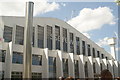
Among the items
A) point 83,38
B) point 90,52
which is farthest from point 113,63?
point 83,38

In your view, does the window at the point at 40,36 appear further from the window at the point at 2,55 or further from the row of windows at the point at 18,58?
the window at the point at 2,55

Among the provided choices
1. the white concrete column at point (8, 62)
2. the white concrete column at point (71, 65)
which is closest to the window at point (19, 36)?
the white concrete column at point (8, 62)

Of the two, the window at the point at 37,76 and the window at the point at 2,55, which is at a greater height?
the window at the point at 2,55

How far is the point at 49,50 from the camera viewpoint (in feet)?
77.5

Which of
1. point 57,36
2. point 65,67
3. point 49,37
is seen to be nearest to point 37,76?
point 65,67

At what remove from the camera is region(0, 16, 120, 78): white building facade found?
65.2ft

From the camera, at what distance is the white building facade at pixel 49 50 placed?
65.2 ft

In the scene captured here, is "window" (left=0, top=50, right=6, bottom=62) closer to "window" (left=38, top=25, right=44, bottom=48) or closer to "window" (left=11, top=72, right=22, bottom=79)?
"window" (left=11, top=72, right=22, bottom=79)

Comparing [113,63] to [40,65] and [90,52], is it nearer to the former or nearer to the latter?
[90,52]

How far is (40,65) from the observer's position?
74.2ft

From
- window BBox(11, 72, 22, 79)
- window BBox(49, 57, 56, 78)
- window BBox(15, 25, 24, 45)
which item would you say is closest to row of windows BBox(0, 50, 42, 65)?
window BBox(11, 72, 22, 79)

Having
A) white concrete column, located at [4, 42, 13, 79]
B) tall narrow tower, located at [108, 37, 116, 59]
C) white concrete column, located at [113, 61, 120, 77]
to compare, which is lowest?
white concrete column, located at [113, 61, 120, 77]

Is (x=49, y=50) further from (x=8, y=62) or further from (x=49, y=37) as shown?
(x=8, y=62)

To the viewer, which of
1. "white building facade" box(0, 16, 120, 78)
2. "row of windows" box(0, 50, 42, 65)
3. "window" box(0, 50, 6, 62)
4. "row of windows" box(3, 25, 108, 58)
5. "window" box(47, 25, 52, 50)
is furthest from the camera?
"window" box(47, 25, 52, 50)
